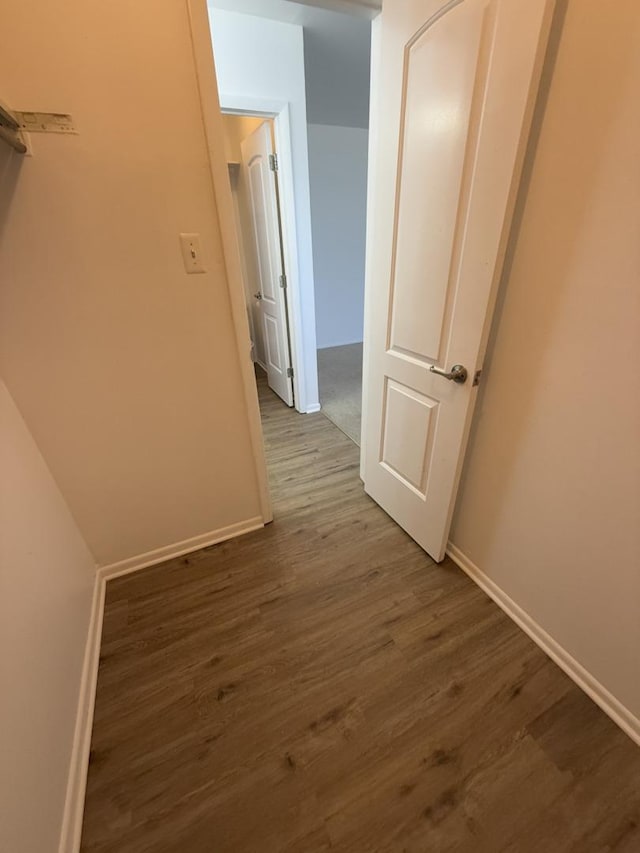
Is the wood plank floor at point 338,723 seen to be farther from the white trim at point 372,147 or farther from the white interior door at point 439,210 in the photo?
the white trim at point 372,147

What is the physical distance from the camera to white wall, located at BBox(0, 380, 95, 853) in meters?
0.76

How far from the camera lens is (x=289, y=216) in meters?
2.37

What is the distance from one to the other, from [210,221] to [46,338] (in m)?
0.68

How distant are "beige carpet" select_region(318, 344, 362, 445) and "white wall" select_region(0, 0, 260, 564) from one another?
53.8 inches

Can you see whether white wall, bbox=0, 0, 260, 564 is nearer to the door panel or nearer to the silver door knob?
the door panel

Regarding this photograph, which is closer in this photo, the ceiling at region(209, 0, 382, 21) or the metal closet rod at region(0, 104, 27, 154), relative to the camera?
the metal closet rod at region(0, 104, 27, 154)

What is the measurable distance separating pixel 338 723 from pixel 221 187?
1780 mm

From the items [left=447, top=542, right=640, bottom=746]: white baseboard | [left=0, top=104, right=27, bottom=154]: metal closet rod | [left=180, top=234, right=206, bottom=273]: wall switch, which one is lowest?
[left=447, top=542, right=640, bottom=746]: white baseboard

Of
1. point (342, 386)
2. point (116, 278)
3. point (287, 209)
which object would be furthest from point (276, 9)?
point (342, 386)

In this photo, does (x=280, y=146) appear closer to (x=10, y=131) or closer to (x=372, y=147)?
(x=372, y=147)

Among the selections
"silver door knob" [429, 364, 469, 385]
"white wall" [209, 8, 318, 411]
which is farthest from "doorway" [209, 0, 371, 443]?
"silver door knob" [429, 364, 469, 385]

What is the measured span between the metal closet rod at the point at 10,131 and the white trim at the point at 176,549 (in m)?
1.51

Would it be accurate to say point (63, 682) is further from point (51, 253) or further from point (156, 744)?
point (51, 253)

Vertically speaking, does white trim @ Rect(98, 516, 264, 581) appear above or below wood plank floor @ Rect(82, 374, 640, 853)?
above
